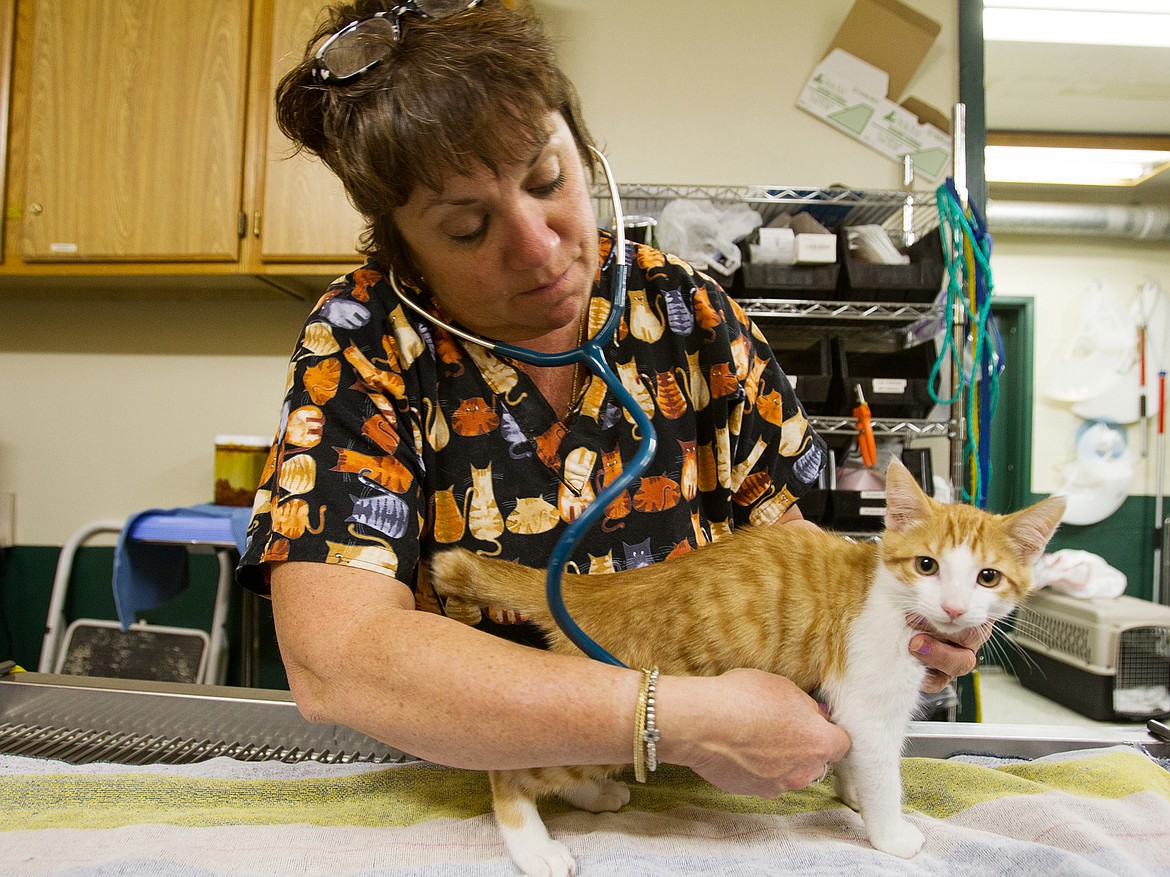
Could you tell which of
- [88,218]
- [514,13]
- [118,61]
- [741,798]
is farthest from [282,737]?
[118,61]

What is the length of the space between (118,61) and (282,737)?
2066mm

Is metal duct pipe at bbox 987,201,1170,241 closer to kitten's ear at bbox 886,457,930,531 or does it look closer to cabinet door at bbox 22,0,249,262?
kitten's ear at bbox 886,457,930,531

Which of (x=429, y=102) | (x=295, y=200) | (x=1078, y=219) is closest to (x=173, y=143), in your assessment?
(x=295, y=200)

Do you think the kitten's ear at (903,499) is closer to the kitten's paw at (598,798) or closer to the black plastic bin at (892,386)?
the kitten's paw at (598,798)

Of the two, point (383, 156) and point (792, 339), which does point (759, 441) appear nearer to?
point (383, 156)

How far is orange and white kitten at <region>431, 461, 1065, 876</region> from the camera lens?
0.70 meters

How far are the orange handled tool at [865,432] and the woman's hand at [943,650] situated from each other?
3.31 ft

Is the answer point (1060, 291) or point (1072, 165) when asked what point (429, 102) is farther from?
point (1072, 165)

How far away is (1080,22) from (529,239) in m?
2.92

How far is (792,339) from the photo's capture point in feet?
6.64

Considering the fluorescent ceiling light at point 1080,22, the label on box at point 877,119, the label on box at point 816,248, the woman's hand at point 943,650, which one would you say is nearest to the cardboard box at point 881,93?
the label on box at point 877,119

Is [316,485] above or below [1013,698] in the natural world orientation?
above

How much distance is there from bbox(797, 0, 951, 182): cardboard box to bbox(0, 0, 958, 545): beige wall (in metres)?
0.19

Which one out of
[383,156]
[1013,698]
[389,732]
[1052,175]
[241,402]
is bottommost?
[1013,698]
